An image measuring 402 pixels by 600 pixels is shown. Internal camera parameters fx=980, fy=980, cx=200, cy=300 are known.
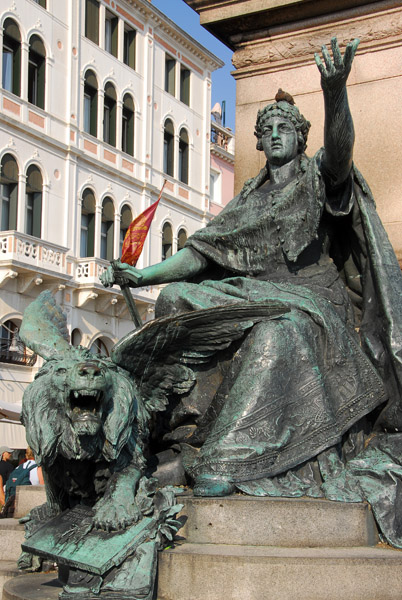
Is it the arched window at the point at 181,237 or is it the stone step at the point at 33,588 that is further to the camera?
the arched window at the point at 181,237

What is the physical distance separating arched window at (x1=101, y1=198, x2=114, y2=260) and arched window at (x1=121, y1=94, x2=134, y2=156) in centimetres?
243

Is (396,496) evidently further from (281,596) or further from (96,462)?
(96,462)

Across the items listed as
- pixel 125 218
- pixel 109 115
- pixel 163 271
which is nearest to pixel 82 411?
pixel 163 271

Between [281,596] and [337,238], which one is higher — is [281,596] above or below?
below

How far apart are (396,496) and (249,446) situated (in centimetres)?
71

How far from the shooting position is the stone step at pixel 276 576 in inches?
151

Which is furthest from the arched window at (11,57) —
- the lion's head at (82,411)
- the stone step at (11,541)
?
the lion's head at (82,411)

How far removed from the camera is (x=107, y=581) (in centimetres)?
386

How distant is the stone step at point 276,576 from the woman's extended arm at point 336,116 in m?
2.08

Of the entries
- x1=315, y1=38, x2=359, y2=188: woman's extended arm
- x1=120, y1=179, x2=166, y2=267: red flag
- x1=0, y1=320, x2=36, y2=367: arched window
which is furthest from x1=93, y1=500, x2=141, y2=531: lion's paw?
x1=0, y1=320, x2=36, y2=367: arched window

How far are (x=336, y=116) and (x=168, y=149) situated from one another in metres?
31.3

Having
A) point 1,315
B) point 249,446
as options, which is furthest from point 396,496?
point 1,315

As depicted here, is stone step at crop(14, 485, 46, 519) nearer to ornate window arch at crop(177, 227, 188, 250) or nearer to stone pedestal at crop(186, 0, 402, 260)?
stone pedestal at crop(186, 0, 402, 260)

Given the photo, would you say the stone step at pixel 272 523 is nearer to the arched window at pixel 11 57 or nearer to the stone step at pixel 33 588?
the stone step at pixel 33 588
